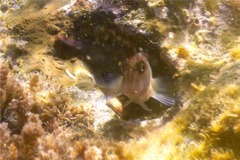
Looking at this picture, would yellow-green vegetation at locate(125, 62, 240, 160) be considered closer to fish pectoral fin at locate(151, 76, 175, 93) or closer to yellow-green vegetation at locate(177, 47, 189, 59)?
fish pectoral fin at locate(151, 76, 175, 93)

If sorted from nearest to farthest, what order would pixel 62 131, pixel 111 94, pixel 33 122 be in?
pixel 33 122 < pixel 62 131 < pixel 111 94

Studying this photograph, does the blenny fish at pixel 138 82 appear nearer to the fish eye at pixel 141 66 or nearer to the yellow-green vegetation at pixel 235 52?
the fish eye at pixel 141 66

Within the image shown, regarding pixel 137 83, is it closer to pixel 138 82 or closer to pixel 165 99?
pixel 138 82

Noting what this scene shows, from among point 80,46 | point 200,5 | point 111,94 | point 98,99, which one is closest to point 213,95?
point 111,94

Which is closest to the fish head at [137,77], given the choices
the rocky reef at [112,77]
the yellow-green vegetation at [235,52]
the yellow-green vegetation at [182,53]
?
the rocky reef at [112,77]

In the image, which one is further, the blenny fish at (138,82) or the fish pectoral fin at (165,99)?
the fish pectoral fin at (165,99)

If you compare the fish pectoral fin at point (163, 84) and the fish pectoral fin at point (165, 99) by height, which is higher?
the fish pectoral fin at point (163, 84)

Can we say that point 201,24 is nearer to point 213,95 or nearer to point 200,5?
point 200,5

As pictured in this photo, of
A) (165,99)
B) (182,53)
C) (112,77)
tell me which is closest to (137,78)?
(112,77)
